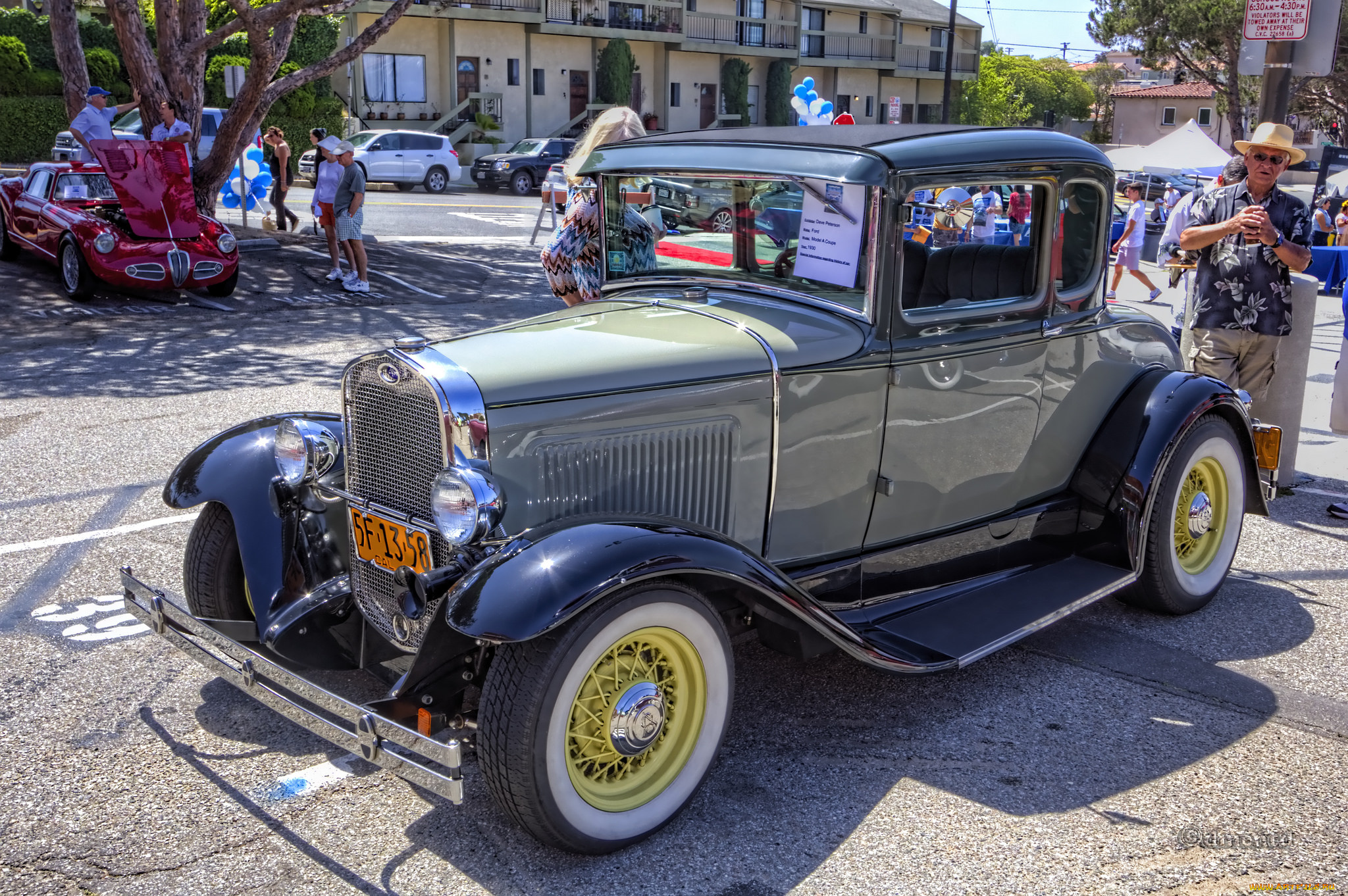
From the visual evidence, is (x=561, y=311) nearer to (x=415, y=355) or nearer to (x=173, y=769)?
(x=415, y=355)

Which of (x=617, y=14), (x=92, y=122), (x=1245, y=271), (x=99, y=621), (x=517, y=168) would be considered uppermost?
(x=617, y=14)

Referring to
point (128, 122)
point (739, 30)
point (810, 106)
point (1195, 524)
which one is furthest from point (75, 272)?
point (739, 30)

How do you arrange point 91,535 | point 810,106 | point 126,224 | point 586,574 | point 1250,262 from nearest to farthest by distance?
1. point 586,574
2. point 91,535
3. point 1250,262
4. point 126,224
5. point 810,106

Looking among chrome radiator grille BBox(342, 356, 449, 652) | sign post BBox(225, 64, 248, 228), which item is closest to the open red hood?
sign post BBox(225, 64, 248, 228)

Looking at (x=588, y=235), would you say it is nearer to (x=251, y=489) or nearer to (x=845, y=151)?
(x=845, y=151)

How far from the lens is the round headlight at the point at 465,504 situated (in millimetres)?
2949

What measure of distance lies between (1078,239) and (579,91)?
37.7 metres

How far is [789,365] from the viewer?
11.3 feet

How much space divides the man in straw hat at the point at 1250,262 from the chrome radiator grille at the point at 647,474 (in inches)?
125

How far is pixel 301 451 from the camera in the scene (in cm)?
372

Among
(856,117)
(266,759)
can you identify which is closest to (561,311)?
(266,759)

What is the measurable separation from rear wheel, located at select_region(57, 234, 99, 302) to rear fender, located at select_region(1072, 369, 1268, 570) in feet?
34.0

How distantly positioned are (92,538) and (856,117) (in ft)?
161

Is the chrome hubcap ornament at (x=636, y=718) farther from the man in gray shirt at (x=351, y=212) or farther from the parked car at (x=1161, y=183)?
the parked car at (x=1161, y=183)
